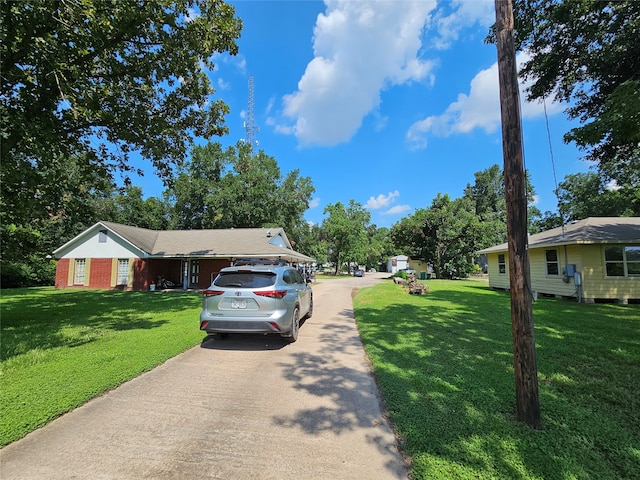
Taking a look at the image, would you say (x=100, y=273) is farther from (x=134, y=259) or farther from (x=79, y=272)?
(x=134, y=259)

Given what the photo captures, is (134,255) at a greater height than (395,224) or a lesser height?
lesser

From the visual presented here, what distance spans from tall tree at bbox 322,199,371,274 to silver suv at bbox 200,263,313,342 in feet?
136

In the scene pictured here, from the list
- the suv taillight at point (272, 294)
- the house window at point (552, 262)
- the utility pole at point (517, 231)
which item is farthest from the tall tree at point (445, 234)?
the utility pole at point (517, 231)

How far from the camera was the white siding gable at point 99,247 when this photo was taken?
23078 millimetres

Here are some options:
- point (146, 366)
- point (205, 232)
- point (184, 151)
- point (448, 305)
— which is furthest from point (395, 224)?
point (146, 366)

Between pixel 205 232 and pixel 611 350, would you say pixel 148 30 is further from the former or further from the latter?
pixel 205 232

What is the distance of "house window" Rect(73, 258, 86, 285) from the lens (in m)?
23.5

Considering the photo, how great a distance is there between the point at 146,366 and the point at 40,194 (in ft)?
28.6

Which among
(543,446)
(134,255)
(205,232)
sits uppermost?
(205,232)

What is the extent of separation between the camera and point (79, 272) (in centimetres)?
2353

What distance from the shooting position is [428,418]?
A: 11.3 feet

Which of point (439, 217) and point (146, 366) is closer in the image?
point (146, 366)

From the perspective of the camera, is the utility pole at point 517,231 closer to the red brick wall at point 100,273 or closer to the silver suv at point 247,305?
the silver suv at point 247,305

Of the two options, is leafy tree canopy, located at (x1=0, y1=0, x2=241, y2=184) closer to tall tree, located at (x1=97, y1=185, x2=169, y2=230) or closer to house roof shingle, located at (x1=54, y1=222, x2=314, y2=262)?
house roof shingle, located at (x1=54, y1=222, x2=314, y2=262)
